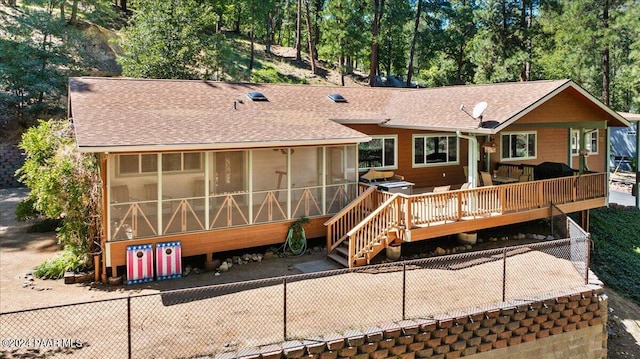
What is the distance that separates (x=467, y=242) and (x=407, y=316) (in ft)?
18.2

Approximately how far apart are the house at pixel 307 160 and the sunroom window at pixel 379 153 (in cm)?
4

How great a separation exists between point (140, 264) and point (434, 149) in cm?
1067

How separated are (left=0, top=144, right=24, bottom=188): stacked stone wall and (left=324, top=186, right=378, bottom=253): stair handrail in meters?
17.5

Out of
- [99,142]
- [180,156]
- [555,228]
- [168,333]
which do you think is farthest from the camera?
[555,228]

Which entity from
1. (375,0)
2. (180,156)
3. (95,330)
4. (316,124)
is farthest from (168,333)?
(375,0)

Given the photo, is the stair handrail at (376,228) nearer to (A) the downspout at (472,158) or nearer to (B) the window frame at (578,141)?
(A) the downspout at (472,158)

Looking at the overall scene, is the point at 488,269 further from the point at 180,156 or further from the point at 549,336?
the point at 180,156

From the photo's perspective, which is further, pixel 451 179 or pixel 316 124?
pixel 451 179

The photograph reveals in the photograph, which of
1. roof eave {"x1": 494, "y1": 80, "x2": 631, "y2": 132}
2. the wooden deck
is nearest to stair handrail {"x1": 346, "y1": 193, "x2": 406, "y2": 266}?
the wooden deck

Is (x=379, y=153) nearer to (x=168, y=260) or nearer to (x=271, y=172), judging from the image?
(x=271, y=172)

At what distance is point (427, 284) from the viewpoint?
32.3 ft

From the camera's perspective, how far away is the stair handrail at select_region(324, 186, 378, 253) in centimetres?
1188

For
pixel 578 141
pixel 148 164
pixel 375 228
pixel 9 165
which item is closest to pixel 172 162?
pixel 148 164

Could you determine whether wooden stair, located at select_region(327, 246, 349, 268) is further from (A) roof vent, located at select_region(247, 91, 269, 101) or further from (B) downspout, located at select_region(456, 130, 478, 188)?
(A) roof vent, located at select_region(247, 91, 269, 101)
